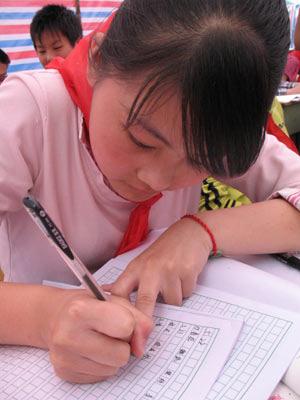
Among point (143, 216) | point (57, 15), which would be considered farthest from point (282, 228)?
point (57, 15)

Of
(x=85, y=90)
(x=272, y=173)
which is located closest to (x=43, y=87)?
(x=85, y=90)

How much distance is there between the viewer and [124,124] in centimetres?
46

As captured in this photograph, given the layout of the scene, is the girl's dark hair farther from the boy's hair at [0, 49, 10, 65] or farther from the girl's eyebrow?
the boy's hair at [0, 49, 10, 65]

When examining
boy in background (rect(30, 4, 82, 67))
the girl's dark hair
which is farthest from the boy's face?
the girl's dark hair

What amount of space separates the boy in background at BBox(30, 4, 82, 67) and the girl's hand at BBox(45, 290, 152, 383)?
2.10 m

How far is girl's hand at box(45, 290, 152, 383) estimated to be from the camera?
0.40 metres

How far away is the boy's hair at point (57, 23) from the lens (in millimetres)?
2287

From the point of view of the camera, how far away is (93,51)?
0.54 meters

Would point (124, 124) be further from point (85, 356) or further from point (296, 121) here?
point (296, 121)

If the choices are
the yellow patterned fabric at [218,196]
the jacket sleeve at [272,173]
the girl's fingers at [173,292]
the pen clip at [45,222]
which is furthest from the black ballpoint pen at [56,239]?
the yellow patterned fabric at [218,196]

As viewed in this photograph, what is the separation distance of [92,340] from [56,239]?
110 millimetres

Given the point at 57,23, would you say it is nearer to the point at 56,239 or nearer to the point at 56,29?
the point at 56,29

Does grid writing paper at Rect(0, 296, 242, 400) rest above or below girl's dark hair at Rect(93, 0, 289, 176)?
below

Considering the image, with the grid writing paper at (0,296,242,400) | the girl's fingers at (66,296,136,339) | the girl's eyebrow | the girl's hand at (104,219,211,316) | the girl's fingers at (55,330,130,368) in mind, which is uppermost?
the girl's eyebrow
